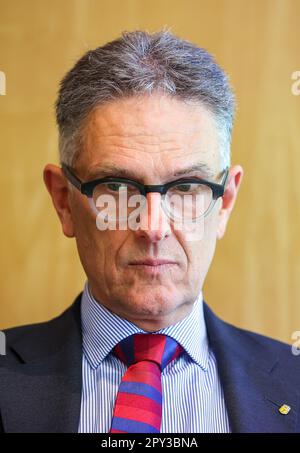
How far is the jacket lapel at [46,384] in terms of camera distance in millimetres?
1483

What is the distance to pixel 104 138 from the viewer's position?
5.05 ft

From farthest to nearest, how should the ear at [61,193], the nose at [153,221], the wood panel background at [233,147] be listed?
the wood panel background at [233,147] → the ear at [61,193] → the nose at [153,221]

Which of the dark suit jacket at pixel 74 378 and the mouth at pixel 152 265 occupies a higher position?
the mouth at pixel 152 265

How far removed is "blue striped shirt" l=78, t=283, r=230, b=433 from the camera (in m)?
1.53

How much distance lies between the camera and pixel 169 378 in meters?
1.60

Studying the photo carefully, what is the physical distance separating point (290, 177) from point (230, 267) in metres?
0.34

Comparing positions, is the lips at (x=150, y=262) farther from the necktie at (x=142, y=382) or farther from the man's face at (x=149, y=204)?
the necktie at (x=142, y=382)

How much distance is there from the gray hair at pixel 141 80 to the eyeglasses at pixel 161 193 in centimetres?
10

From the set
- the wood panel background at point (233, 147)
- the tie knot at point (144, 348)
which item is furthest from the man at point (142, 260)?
the wood panel background at point (233, 147)

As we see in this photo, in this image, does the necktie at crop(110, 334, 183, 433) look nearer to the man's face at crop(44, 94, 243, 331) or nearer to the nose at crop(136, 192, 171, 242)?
the man's face at crop(44, 94, 243, 331)

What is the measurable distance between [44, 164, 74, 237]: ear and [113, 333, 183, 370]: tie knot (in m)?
0.31


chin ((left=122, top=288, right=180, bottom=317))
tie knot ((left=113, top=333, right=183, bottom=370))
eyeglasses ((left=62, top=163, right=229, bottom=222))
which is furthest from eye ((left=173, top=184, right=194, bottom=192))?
tie knot ((left=113, top=333, right=183, bottom=370))

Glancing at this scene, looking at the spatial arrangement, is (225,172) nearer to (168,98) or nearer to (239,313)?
(168,98)
